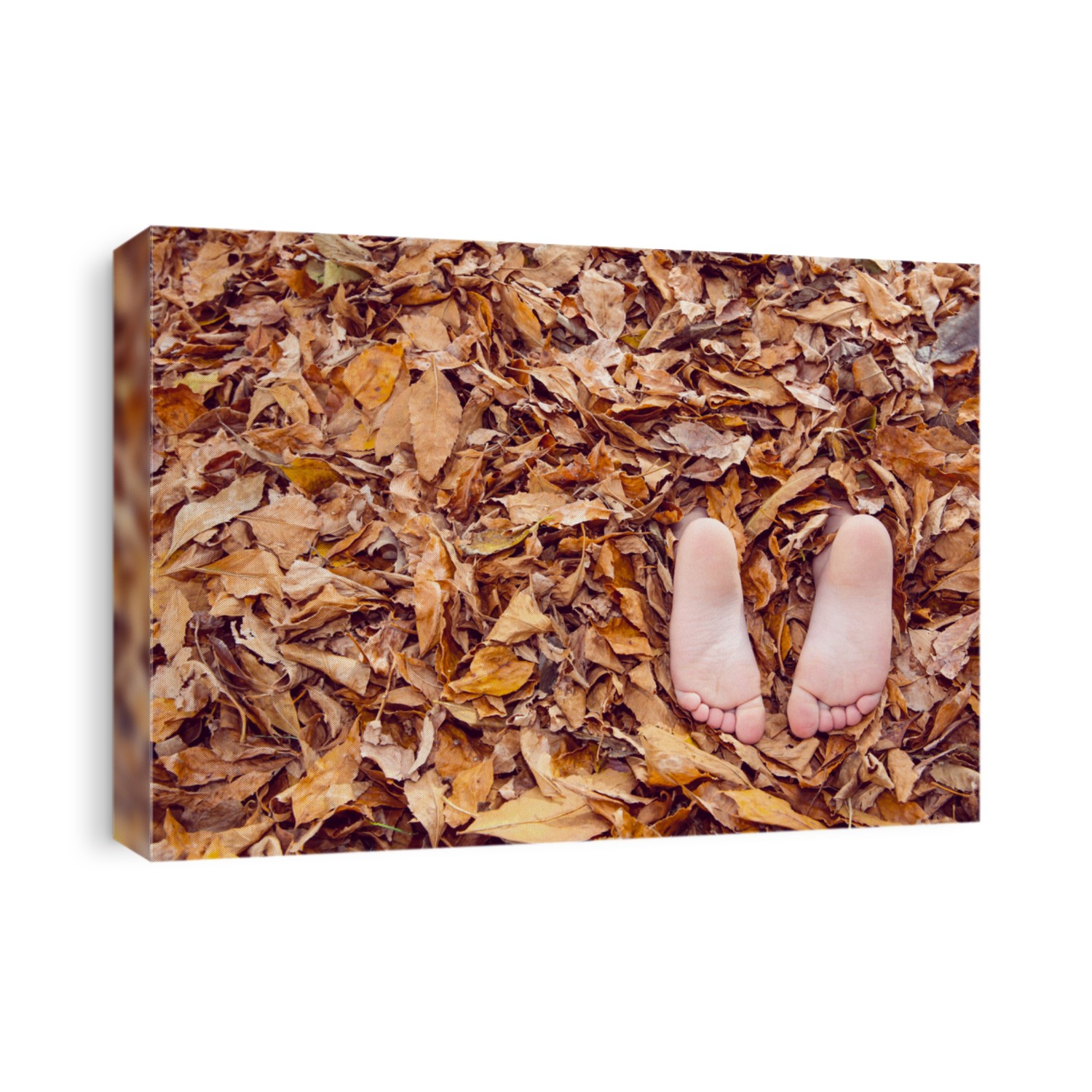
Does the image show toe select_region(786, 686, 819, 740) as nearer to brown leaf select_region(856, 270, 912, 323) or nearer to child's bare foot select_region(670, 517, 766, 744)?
child's bare foot select_region(670, 517, 766, 744)

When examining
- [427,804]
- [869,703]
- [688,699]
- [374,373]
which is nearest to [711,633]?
[688,699]

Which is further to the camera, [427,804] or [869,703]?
[869,703]

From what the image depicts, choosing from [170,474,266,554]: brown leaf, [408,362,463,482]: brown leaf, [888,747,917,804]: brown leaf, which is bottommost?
[888,747,917,804]: brown leaf


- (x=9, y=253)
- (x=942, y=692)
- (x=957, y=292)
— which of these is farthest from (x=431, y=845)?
(x=957, y=292)

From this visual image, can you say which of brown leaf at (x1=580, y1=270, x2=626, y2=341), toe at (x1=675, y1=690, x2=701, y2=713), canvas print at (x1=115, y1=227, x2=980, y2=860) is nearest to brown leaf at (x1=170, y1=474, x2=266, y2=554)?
canvas print at (x1=115, y1=227, x2=980, y2=860)

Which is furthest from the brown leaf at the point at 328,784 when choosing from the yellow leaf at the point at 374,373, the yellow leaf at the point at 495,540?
the yellow leaf at the point at 374,373

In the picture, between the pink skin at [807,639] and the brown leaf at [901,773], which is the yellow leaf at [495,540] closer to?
the pink skin at [807,639]

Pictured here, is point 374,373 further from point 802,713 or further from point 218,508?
point 802,713
